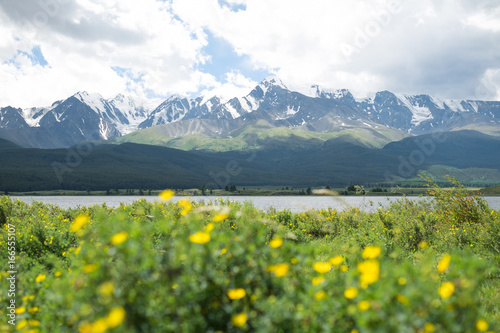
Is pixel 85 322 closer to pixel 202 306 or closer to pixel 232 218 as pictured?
pixel 202 306

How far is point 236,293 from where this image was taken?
323 cm

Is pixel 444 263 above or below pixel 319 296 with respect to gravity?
above

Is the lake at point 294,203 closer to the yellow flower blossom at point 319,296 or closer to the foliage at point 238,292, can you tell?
the foliage at point 238,292

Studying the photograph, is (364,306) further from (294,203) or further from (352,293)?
(294,203)

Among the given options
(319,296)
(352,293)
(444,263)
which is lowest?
A: (319,296)

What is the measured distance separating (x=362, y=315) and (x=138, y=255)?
6.63ft

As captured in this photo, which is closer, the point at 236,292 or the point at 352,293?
the point at 352,293

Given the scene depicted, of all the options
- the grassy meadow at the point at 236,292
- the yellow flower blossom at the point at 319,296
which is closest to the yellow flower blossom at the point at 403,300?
the grassy meadow at the point at 236,292

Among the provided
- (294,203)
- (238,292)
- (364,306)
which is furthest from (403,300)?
(294,203)

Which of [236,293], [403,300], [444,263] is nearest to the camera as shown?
[403,300]

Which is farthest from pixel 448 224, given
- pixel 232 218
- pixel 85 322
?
pixel 85 322

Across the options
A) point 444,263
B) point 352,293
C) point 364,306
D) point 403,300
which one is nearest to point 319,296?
point 352,293

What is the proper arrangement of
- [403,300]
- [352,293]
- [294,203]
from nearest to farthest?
[403,300] < [352,293] < [294,203]

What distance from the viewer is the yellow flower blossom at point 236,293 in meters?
3.18
